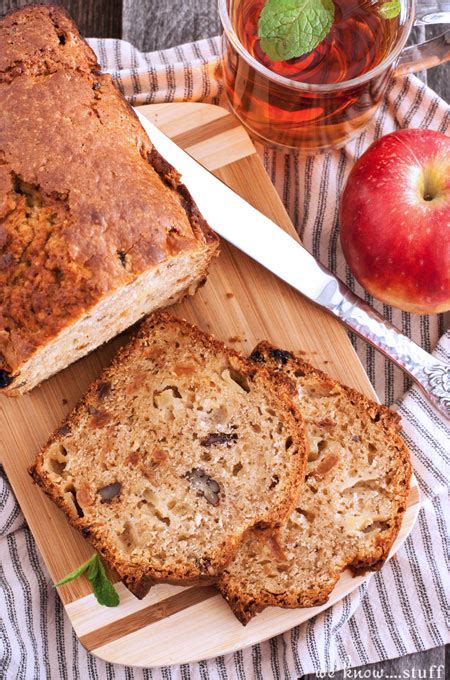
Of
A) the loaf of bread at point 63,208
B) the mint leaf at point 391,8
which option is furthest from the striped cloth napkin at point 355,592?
the loaf of bread at point 63,208

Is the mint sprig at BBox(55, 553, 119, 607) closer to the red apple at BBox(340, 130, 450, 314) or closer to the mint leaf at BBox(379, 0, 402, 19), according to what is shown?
the red apple at BBox(340, 130, 450, 314)

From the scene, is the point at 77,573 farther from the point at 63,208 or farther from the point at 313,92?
the point at 313,92

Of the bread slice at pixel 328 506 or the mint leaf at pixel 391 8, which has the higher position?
the mint leaf at pixel 391 8

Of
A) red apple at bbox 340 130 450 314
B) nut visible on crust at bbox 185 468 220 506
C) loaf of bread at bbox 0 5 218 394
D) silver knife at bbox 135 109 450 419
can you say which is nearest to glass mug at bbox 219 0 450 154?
red apple at bbox 340 130 450 314

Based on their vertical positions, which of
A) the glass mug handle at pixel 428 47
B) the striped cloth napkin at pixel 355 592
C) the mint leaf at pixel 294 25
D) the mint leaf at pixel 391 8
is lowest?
the striped cloth napkin at pixel 355 592

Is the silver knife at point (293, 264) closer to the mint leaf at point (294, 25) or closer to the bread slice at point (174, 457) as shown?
the bread slice at point (174, 457)
